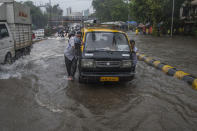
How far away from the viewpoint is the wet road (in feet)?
12.3

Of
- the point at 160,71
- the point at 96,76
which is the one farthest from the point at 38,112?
the point at 160,71

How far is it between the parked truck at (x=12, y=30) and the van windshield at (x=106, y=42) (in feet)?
12.1

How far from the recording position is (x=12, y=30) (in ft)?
30.9

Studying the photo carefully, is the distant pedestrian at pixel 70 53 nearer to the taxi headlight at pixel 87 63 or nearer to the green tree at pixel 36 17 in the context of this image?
the taxi headlight at pixel 87 63

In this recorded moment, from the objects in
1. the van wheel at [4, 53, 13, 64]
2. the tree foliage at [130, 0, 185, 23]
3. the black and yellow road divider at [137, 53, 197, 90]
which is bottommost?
the black and yellow road divider at [137, 53, 197, 90]

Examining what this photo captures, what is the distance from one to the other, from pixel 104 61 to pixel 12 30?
232 inches

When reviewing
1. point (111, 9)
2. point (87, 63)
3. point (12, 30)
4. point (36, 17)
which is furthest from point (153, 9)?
point (36, 17)

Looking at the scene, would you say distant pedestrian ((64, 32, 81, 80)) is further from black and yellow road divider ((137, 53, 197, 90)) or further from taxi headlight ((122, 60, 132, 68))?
black and yellow road divider ((137, 53, 197, 90))

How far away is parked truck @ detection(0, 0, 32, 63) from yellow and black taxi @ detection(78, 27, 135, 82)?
3753 millimetres

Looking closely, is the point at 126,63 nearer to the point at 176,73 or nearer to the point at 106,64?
the point at 106,64

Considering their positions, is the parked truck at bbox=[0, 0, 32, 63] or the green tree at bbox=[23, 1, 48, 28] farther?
the green tree at bbox=[23, 1, 48, 28]

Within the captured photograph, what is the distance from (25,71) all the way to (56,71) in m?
1.18

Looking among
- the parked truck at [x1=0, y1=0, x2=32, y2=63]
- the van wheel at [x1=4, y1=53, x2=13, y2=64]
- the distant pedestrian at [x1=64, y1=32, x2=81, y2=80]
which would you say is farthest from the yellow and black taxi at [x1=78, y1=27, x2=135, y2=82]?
the van wheel at [x1=4, y1=53, x2=13, y2=64]

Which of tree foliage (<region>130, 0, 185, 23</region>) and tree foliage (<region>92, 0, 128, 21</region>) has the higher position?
tree foliage (<region>92, 0, 128, 21</region>)
